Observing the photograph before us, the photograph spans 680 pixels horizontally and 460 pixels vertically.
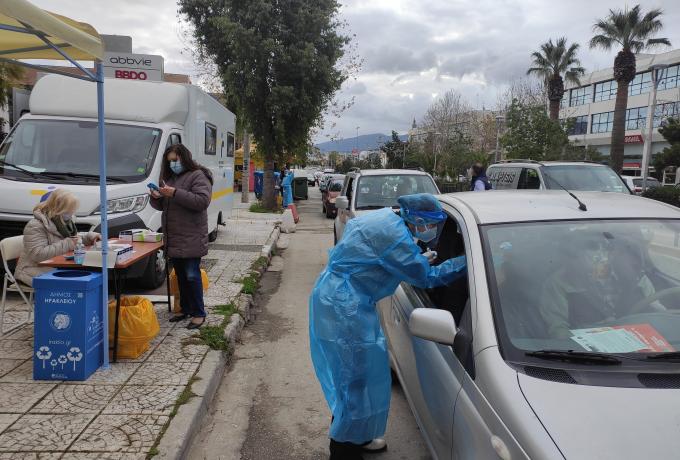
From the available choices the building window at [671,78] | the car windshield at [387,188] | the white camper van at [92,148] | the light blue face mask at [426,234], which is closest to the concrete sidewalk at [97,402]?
the white camper van at [92,148]

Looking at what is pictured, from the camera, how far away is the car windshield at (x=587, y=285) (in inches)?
92.7

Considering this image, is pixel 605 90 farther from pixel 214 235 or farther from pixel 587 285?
pixel 587 285

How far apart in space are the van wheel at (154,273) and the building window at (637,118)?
5717 centimetres

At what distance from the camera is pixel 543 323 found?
2439mm

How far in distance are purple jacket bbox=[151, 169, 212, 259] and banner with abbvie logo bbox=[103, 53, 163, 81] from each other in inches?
207

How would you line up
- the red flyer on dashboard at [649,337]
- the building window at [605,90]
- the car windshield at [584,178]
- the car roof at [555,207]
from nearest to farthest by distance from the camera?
1. the red flyer on dashboard at [649,337]
2. the car roof at [555,207]
3. the car windshield at [584,178]
4. the building window at [605,90]

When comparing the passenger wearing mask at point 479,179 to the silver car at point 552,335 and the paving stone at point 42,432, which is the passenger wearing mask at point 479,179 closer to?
the silver car at point 552,335

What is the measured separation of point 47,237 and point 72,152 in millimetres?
2547

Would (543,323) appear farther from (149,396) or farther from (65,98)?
(65,98)

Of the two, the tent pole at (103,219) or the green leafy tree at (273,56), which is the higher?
the green leafy tree at (273,56)

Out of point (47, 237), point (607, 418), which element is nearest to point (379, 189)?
point (47, 237)

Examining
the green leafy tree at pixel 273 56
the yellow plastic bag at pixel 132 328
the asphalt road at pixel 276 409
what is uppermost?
the green leafy tree at pixel 273 56

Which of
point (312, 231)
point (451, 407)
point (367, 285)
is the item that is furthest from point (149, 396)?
point (312, 231)

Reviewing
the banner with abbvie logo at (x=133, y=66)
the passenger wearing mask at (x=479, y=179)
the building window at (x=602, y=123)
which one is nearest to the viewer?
the banner with abbvie logo at (x=133, y=66)
